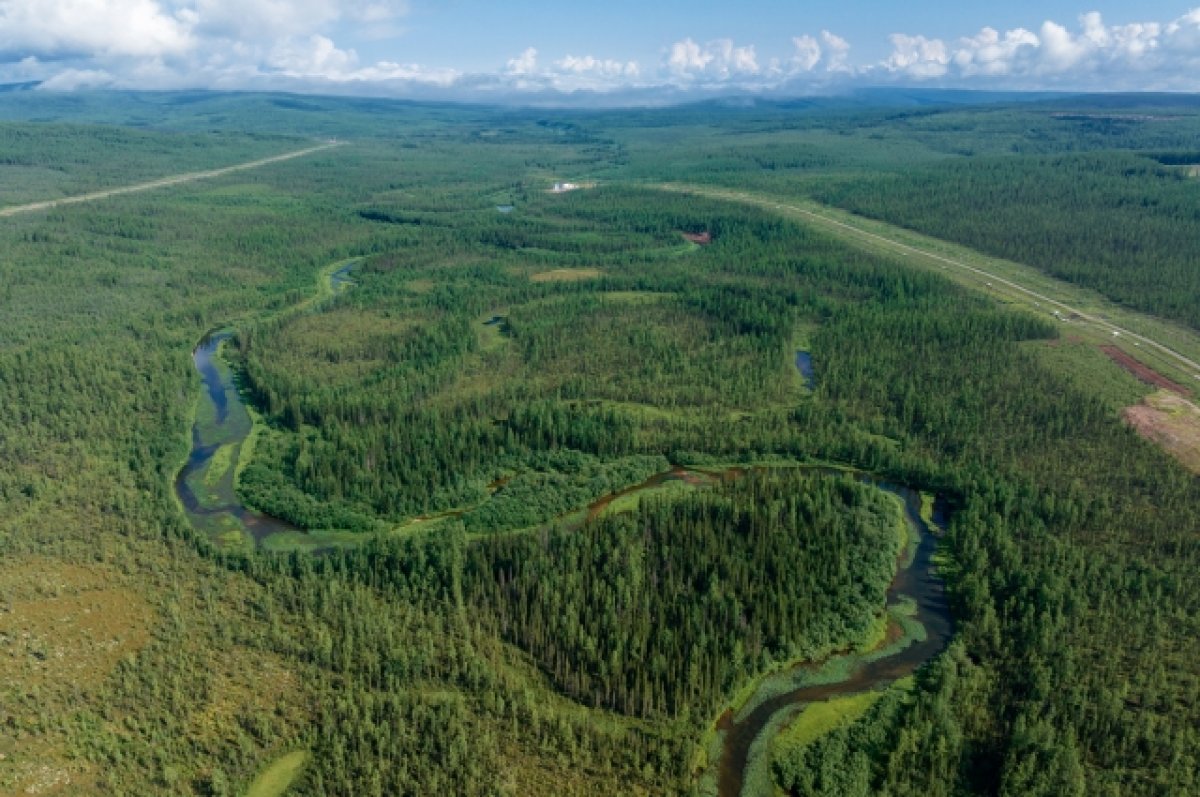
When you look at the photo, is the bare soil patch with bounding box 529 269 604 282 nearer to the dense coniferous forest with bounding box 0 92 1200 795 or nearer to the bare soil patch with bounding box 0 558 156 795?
the dense coniferous forest with bounding box 0 92 1200 795

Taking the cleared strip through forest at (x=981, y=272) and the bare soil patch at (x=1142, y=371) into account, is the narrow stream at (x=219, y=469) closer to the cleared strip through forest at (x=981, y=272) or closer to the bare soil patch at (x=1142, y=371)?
the bare soil patch at (x=1142, y=371)

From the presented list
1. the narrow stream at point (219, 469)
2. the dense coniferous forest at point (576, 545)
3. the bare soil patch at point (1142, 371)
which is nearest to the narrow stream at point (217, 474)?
the narrow stream at point (219, 469)

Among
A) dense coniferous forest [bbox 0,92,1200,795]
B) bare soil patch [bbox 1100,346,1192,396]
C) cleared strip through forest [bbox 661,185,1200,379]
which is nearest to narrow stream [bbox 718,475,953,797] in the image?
dense coniferous forest [bbox 0,92,1200,795]

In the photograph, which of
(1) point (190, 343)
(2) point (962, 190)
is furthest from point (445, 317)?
(2) point (962, 190)

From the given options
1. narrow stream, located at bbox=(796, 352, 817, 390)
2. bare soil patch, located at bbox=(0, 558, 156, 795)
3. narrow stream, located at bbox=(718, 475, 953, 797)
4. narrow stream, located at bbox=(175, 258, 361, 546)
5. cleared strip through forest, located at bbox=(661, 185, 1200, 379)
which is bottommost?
narrow stream, located at bbox=(718, 475, 953, 797)

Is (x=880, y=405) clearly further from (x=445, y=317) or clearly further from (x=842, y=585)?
(x=445, y=317)

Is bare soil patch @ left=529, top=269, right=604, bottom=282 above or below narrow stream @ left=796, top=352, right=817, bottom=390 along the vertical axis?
above
